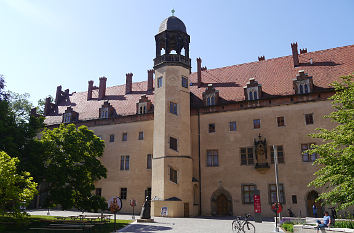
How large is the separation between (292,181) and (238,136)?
6523mm

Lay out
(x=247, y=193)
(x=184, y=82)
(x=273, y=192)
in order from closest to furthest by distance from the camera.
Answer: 1. (x=273, y=192)
2. (x=247, y=193)
3. (x=184, y=82)

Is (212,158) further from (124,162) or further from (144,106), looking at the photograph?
(124,162)

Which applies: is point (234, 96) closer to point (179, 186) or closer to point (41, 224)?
point (179, 186)

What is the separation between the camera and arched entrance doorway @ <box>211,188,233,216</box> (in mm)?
29438

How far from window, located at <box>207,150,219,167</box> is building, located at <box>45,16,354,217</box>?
0.10 metres

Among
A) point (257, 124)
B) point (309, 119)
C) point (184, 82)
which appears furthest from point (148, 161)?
point (309, 119)

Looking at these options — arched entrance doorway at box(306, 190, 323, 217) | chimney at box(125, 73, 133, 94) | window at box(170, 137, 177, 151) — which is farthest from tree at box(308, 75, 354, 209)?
chimney at box(125, 73, 133, 94)

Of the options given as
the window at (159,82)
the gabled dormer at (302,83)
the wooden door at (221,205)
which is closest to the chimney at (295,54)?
the gabled dormer at (302,83)

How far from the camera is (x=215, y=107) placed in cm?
3197

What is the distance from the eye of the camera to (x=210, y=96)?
32750mm

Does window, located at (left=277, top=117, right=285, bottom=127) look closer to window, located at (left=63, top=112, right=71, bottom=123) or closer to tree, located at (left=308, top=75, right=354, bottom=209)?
tree, located at (left=308, top=75, right=354, bottom=209)

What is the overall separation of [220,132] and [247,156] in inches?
146

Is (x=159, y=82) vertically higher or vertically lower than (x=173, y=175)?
higher

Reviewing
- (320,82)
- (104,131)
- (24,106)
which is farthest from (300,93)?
(24,106)
